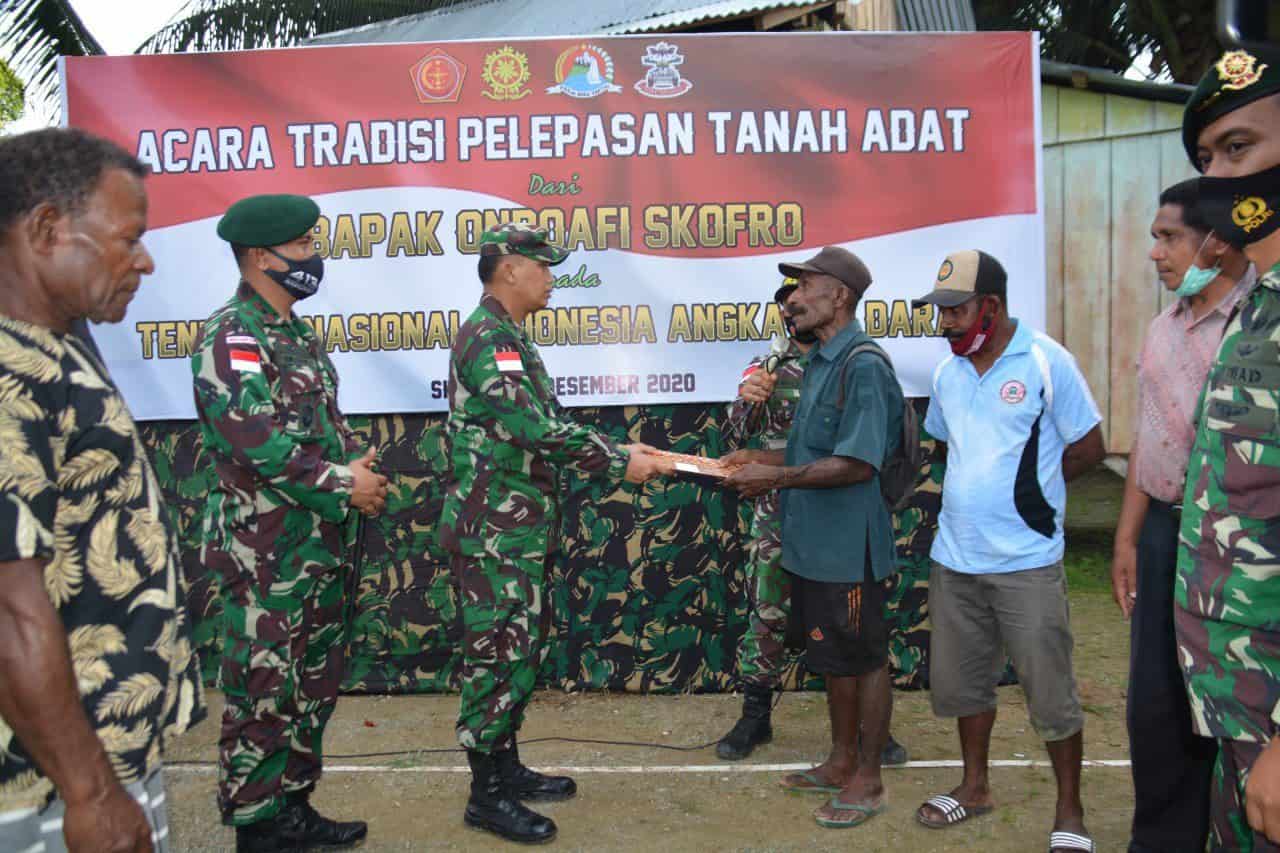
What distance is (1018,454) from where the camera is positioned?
332 centimetres

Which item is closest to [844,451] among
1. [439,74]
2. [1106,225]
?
[439,74]

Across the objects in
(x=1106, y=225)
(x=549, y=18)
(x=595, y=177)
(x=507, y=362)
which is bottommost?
(x=507, y=362)

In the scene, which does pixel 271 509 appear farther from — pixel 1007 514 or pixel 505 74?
pixel 505 74

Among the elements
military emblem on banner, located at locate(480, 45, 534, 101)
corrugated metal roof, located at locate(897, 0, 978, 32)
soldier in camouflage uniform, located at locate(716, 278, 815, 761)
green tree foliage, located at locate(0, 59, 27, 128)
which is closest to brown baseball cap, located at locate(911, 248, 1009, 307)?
soldier in camouflage uniform, located at locate(716, 278, 815, 761)

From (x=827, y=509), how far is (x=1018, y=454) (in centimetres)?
67

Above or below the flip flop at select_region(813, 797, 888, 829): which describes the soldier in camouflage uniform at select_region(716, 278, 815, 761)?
above

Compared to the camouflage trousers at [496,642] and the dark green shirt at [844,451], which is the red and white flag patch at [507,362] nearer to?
the camouflage trousers at [496,642]

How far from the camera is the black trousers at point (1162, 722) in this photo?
2.91m

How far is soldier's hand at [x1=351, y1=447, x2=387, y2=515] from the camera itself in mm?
3172

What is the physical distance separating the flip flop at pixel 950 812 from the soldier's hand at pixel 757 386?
1.66 meters

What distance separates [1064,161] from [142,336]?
18.7ft

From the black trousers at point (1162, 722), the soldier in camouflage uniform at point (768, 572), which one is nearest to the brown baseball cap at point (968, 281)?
the black trousers at point (1162, 722)

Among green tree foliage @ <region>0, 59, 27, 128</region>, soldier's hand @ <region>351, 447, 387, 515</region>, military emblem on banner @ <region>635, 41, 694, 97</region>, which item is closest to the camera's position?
soldier's hand @ <region>351, 447, 387, 515</region>

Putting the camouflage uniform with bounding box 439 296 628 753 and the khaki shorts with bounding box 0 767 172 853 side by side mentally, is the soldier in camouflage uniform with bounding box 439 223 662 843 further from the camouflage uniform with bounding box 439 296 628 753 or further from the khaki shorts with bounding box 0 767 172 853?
the khaki shorts with bounding box 0 767 172 853
